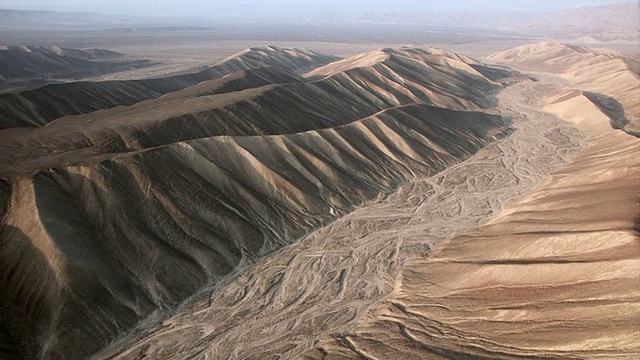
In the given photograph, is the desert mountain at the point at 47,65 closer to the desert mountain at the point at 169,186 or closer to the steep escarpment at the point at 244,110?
the desert mountain at the point at 169,186

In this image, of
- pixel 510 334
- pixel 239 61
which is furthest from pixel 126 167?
pixel 239 61

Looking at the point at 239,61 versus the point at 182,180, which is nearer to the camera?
the point at 182,180

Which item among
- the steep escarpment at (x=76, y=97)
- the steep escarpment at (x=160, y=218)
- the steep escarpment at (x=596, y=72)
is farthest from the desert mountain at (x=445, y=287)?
the steep escarpment at (x=76, y=97)

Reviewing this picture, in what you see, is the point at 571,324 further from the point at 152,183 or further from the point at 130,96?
the point at 130,96

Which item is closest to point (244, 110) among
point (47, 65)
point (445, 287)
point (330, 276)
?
point (330, 276)

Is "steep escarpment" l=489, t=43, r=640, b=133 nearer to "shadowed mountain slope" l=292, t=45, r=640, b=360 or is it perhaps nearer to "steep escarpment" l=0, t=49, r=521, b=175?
"steep escarpment" l=0, t=49, r=521, b=175

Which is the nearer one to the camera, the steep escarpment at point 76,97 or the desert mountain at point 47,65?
the steep escarpment at point 76,97
